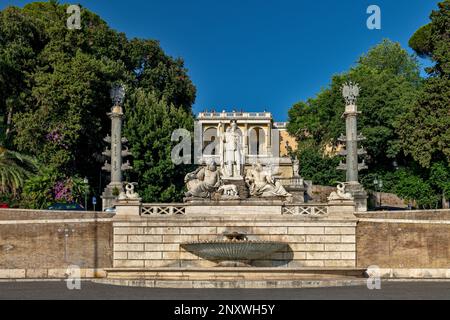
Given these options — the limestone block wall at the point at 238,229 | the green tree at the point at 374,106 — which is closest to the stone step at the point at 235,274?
the limestone block wall at the point at 238,229

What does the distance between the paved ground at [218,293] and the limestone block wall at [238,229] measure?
632 centimetres

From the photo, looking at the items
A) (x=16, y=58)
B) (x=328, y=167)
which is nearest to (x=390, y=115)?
(x=328, y=167)

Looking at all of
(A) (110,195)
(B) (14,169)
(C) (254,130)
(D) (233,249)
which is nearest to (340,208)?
(D) (233,249)

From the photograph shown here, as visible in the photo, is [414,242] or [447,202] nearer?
[414,242]

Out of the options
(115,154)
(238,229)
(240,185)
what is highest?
(115,154)

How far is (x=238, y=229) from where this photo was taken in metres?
33.1

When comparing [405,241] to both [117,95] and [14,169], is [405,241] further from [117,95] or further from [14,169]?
[14,169]

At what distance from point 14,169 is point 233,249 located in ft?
59.8

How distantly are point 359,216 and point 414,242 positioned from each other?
2.57m

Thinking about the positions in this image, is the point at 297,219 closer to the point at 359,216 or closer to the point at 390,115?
the point at 359,216

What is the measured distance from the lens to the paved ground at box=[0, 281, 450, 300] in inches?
843

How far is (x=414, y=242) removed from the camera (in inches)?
1297
